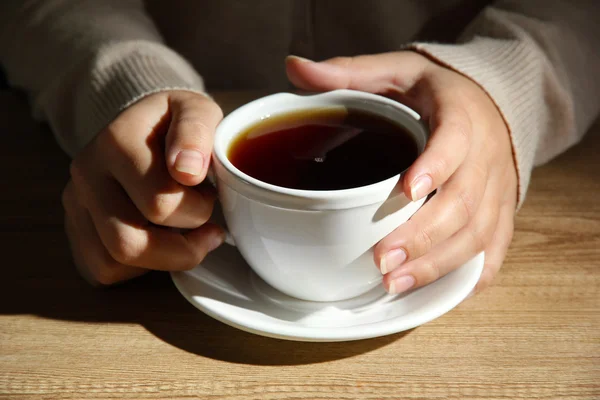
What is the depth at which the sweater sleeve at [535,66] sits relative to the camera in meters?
0.74

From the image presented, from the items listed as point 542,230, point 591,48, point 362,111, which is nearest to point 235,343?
point 362,111

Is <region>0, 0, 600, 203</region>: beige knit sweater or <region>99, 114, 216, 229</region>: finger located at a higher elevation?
<region>99, 114, 216, 229</region>: finger

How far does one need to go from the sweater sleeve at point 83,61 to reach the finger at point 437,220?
31cm

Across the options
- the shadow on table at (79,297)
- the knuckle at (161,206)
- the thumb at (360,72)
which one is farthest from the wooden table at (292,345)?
the thumb at (360,72)

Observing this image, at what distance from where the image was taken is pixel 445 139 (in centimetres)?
55

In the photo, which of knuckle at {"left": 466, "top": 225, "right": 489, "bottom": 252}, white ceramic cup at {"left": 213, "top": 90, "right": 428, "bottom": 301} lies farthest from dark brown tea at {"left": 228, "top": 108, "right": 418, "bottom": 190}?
knuckle at {"left": 466, "top": 225, "right": 489, "bottom": 252}

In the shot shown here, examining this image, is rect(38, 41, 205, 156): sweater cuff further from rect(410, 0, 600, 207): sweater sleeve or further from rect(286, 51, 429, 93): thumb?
rect(410, 0, 600, 207): sweater sleeve

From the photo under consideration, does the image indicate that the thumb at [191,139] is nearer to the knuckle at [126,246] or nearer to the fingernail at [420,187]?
the knuckle at [126,246]

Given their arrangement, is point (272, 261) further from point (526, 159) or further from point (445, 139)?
point (526, 159)

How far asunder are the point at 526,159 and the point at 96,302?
1.77 ft

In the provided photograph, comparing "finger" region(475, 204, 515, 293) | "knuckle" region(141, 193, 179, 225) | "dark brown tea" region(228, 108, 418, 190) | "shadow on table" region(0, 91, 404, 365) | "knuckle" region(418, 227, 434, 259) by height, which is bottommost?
"shadow on table" region(0, 91, 404, 365)

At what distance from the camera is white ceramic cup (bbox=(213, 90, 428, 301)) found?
46 cm

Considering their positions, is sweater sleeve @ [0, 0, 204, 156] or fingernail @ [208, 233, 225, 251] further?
sweater sleeve @ [0, 0, 204, 156]

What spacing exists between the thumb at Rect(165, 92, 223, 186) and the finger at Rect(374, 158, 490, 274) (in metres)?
0.17
